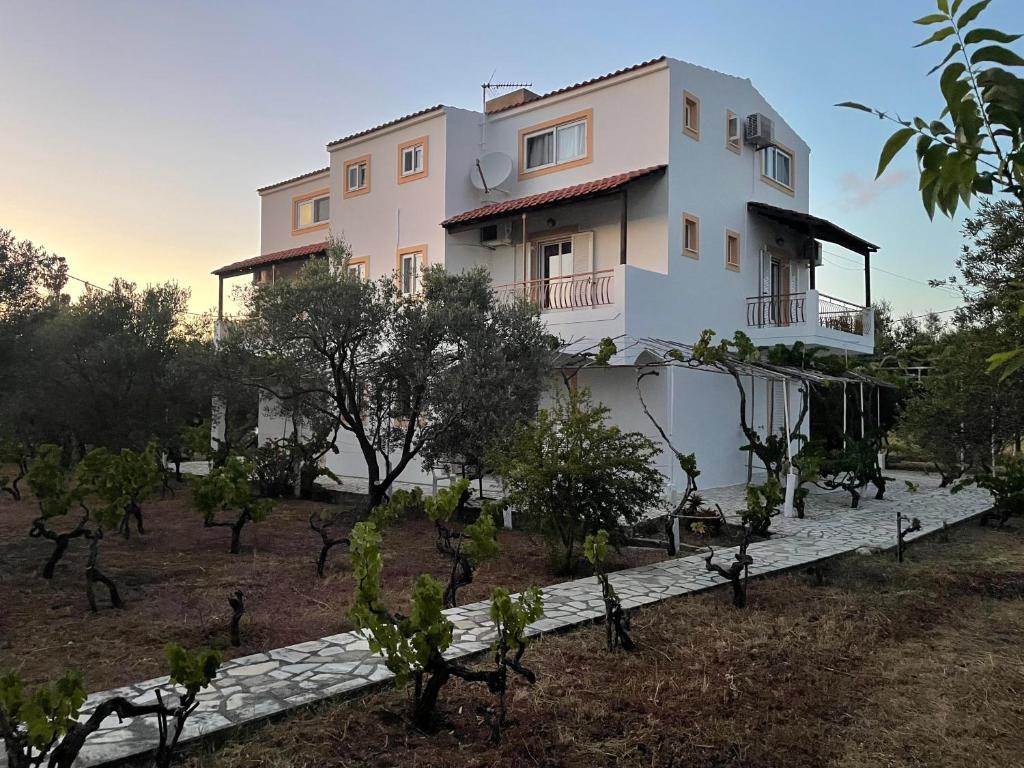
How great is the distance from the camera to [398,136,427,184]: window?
56.5 ft

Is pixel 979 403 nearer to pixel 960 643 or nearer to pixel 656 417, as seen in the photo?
pixel 960 643

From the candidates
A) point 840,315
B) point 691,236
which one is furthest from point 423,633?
point 840,315

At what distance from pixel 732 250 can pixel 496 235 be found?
5.33m

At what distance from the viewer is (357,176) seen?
62.3 feet

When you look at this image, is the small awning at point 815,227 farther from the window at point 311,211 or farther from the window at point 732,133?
the window at point 311,211

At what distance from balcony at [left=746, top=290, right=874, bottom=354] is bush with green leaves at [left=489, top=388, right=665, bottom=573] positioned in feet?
30.2

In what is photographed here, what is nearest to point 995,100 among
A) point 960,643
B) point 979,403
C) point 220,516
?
point 960,643

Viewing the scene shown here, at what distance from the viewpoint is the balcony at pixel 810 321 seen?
1608cm

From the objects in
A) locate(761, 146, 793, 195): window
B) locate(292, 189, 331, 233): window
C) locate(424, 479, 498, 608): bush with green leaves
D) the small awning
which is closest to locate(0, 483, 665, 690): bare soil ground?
locate(424, 479, 498, 608): bush with green leaves

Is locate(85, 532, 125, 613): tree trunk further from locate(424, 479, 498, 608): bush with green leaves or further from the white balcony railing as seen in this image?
the white balcony railing

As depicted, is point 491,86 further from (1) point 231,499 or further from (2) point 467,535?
(2) point 467,535

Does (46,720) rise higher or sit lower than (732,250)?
lower

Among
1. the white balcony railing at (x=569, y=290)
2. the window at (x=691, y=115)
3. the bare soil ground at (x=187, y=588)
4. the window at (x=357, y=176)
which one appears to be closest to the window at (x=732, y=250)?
the window at (x=691, y=115)

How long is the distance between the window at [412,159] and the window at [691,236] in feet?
19.9
